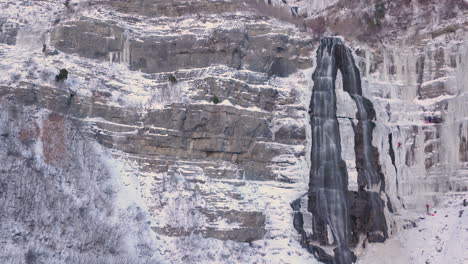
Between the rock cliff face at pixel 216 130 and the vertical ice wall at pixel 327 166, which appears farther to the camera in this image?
the vertical ice wall at pixel 327 166

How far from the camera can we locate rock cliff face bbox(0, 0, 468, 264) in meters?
34.7

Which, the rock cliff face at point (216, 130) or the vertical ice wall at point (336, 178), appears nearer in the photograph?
the rock cliff face at point (216, 130)

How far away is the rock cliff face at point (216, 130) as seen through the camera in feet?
114

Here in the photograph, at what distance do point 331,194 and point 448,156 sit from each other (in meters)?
7.96

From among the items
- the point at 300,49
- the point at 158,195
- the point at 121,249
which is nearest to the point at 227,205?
the point at 158,195

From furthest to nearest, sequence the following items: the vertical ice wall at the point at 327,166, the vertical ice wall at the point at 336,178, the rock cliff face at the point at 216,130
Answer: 1. the vertical ice wall at the point at 327,166
2. the vertical ice wall at the point at 336,178
3. the rock cliff face at the point at 216,130

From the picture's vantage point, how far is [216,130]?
39125 mm

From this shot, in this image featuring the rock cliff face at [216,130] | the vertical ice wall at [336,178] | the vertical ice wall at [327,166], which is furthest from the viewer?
the vertical ice wall at [327,166]

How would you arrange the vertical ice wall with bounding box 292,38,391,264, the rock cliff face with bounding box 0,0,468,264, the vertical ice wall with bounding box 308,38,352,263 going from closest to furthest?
the rock cliff face with bounding box 0,0,468,264
the vertical ice wall with bounding box 292,38,391,264
the vertical ice wall with bounding box 308,38,352,263

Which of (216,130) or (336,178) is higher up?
(216,130)

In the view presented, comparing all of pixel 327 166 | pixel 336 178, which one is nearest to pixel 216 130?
pixel 327 166

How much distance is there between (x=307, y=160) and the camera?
127 ft

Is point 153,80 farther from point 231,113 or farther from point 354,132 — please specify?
point 354,132

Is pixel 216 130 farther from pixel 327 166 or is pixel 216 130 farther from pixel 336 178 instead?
pixel 336 178
